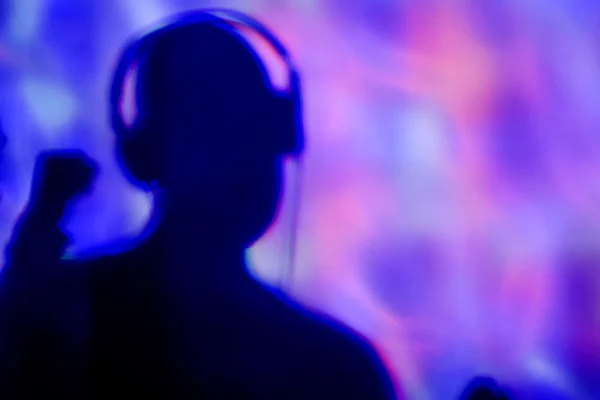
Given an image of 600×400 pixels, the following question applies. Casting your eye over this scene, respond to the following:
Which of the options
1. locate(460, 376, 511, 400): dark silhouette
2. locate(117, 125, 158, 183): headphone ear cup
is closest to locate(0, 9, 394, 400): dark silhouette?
locate(117, 125, 158, 183): headphone ear cup

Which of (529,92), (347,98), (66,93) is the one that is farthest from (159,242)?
(529,92)

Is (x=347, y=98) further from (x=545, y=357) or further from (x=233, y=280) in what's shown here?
(x=545, y=357)

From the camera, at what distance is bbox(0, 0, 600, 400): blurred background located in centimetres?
122

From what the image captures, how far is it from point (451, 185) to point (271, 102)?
0.34m

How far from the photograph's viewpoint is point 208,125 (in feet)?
4.38

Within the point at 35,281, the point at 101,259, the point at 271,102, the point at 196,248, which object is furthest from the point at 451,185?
the point at 35,281

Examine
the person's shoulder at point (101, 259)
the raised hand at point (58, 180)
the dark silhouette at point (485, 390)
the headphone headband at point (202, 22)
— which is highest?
the headphone headband at point (202, 22)

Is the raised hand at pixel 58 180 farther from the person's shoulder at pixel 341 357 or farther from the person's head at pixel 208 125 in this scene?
the person's shoulder at pixel 341 357

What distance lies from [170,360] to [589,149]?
788mm

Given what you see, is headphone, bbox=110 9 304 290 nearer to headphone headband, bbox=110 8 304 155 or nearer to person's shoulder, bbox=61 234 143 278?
headphone headband, bbox=110 8 304 155

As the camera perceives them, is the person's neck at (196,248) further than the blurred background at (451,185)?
Yes

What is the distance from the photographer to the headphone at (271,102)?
1.30 m

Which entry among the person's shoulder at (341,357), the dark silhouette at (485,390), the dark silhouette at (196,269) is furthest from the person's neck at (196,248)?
the dark silhouette at (485,390)

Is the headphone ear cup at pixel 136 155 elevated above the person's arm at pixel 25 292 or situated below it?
above
